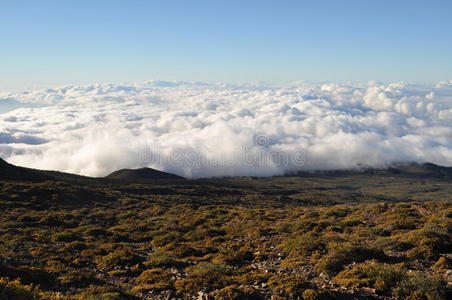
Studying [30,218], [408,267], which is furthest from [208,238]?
[30,218]

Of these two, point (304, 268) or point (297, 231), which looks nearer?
point (304, 268)

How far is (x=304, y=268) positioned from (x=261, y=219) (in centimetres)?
1581

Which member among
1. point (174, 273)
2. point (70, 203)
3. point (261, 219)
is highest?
point (174, 273)

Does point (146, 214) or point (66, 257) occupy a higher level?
point (66, 257)

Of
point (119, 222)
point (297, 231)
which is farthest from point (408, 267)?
point (119, 222)

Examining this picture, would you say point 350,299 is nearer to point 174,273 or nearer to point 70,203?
point 174,273

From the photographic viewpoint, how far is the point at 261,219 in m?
28.5

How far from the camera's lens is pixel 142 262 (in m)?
15.1

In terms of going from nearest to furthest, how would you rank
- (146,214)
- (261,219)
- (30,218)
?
(261,219) < (30,218) < (146,214)

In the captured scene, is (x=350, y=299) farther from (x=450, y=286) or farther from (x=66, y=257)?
(x=66, y=257)

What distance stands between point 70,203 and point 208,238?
34.6m

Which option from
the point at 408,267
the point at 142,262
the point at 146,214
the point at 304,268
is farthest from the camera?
the point at 146,214

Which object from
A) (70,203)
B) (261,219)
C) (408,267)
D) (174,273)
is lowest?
(70,203)

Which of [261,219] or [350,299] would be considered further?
[261,219]
